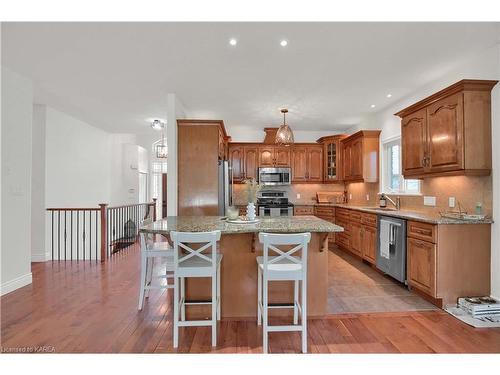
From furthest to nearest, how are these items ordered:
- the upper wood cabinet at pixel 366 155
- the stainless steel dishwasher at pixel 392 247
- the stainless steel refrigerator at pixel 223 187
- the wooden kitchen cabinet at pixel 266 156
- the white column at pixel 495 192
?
the wooden kitchen cabinet at pixel 266 156 < the upper wood cabinet at pixel 366 155 < the stainless steel refrigerator at pixel 223 187 < the stainless steel dishwasher at pixel 392 247 < the white column at pixel 495 192

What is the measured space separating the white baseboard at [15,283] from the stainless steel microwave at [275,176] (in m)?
4.43

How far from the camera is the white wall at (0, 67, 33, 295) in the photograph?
328 centimetres

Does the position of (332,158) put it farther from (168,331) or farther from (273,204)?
(168,331)

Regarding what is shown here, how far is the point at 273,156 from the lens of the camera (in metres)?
6.42

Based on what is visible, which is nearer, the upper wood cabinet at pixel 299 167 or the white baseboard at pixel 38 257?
the white baseboard at pixel 38 257

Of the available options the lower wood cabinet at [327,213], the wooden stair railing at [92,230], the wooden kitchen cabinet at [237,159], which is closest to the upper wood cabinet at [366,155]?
the lower wood cabinet at [327,213]

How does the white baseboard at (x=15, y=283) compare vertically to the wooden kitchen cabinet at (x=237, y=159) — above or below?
below

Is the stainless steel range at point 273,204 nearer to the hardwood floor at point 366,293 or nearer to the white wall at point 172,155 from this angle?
the hardwood floor at point 366,293

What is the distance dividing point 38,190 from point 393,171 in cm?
640

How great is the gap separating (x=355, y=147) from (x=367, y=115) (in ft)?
2.28

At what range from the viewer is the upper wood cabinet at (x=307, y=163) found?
6.47 metres

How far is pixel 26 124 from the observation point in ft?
11.8

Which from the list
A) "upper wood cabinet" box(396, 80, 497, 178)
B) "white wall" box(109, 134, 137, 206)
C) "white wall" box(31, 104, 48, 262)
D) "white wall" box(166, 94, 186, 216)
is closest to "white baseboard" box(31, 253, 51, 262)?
"white wall" box(31, 104, 48, 262)
